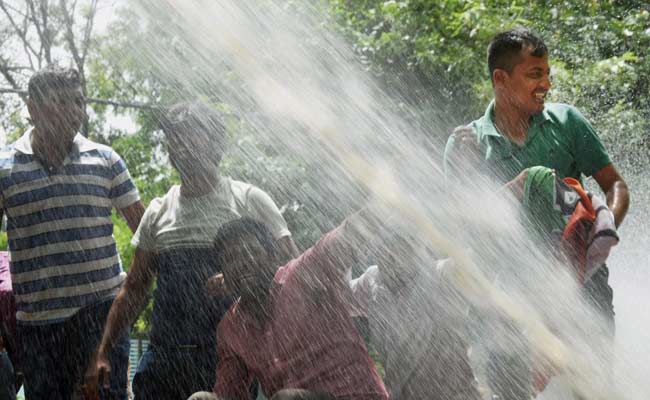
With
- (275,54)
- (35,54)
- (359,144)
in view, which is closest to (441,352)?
(359,144)

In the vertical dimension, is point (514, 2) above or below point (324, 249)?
below

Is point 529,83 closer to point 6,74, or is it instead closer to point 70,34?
point 70,34

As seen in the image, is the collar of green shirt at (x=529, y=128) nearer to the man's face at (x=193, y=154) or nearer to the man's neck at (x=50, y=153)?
the man's face at (x=193, y=154)

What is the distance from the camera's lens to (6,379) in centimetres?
501

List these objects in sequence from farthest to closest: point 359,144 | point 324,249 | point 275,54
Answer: point 275,54 < point 359,144 < point 324,249

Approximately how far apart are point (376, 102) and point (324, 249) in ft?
21.6

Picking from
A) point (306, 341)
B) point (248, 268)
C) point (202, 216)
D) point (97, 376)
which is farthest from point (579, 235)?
point (97, 376)

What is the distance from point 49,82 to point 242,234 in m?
1.35

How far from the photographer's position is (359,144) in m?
5.34

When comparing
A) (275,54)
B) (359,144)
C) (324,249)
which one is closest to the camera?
(324,249)

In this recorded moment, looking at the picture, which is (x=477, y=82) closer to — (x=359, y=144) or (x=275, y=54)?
(x=275, y=54)

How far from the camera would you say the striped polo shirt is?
4672 millimetres

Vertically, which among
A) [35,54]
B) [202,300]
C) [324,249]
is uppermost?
[324,249]

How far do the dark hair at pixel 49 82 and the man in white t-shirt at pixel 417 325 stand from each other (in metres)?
1.73
